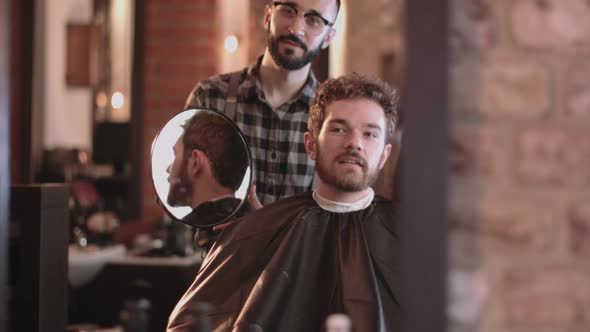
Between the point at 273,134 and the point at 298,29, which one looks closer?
the point at 298,29

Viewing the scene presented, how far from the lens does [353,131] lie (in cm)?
201

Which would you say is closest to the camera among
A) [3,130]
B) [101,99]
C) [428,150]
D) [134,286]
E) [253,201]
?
[428,150]

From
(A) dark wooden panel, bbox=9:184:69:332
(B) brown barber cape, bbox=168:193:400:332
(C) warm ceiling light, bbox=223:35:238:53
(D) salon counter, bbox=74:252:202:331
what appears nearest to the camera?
(B) brown barber cape, bbox=168:193:400:332

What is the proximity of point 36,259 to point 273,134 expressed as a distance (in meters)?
0.82

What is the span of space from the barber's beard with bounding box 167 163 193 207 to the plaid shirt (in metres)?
0.35

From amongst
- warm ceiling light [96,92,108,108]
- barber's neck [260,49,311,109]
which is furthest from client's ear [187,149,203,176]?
warm ceiling light [96,92,108,108]

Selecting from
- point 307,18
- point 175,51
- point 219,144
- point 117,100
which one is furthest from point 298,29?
point 117,100

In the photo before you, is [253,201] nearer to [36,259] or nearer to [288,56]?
[288,56]

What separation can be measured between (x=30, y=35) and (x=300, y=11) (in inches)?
101

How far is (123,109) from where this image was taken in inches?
206

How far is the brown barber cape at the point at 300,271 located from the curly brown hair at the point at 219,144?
0.44 feet

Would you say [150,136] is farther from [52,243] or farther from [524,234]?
[524,234]

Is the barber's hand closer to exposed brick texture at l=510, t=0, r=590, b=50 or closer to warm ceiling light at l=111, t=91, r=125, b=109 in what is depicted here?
exposed brick texture at l=510, t=0, r=590, b=50

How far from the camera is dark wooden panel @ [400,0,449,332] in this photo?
1.15 meters
